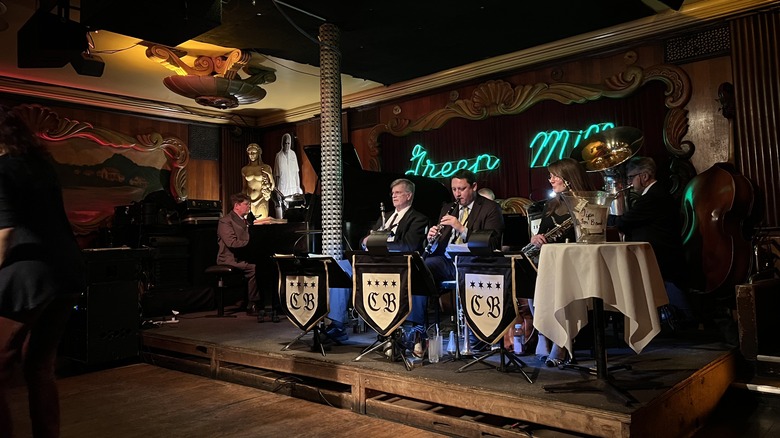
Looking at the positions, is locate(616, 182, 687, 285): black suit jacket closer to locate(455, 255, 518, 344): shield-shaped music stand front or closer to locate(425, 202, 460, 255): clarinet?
locate(425, 202, 460, 255): clarinet

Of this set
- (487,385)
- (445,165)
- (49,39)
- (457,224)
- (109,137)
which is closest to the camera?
(487,385)

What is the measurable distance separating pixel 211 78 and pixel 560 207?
4.86 m

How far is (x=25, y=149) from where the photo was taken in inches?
91.3

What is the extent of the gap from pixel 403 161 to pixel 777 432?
249 inches

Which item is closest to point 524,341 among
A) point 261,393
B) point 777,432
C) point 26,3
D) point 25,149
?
point 777,432

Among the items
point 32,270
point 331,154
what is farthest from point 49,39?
point 32,270

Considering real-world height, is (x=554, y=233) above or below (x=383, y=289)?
above

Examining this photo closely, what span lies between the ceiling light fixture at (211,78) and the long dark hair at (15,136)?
462cm

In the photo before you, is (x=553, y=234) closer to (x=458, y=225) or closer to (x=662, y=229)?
(x=458, y=225)

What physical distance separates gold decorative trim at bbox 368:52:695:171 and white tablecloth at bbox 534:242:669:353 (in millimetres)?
3897

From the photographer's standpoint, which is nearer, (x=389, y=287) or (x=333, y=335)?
(x=389, y=287)

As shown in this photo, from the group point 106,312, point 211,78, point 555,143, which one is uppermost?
point 211,78

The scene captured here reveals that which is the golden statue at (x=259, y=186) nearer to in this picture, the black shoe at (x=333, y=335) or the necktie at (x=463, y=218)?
the black shoe at (x=333, y=335)

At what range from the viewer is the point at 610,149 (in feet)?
18.4
